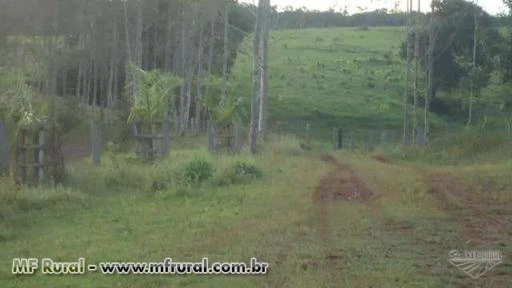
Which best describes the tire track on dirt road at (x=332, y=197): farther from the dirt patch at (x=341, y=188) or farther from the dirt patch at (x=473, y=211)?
the dirt patch at (x=473, y=211)

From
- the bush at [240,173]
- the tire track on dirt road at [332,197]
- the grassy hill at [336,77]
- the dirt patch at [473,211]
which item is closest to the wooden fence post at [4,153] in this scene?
the bush at [240,173]

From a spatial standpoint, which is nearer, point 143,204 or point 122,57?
point 143,204

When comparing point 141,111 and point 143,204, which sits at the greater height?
point 141,111

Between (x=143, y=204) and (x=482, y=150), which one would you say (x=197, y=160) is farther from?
(x=482, y=150)

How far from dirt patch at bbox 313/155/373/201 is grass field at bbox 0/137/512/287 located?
3 cm

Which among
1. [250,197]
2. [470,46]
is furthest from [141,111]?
[470,46]

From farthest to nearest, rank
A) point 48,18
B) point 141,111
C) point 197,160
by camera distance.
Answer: point 48,18
point 141,111
point 197,160

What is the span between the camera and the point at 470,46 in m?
61.1

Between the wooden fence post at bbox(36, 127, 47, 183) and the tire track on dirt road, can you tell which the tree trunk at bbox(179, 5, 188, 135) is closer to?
the tire track on dirt road

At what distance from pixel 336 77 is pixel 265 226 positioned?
6408 cm

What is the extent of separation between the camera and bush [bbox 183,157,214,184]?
19484 millimetres

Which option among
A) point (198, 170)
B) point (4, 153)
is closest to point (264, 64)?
point (198, 170)

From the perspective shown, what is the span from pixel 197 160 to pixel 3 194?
585 centimetres

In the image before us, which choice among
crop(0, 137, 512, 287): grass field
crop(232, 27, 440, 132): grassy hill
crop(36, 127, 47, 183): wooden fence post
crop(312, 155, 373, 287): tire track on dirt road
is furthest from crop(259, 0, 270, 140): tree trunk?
crop(36, 127, 47, 183): wooden fence post
